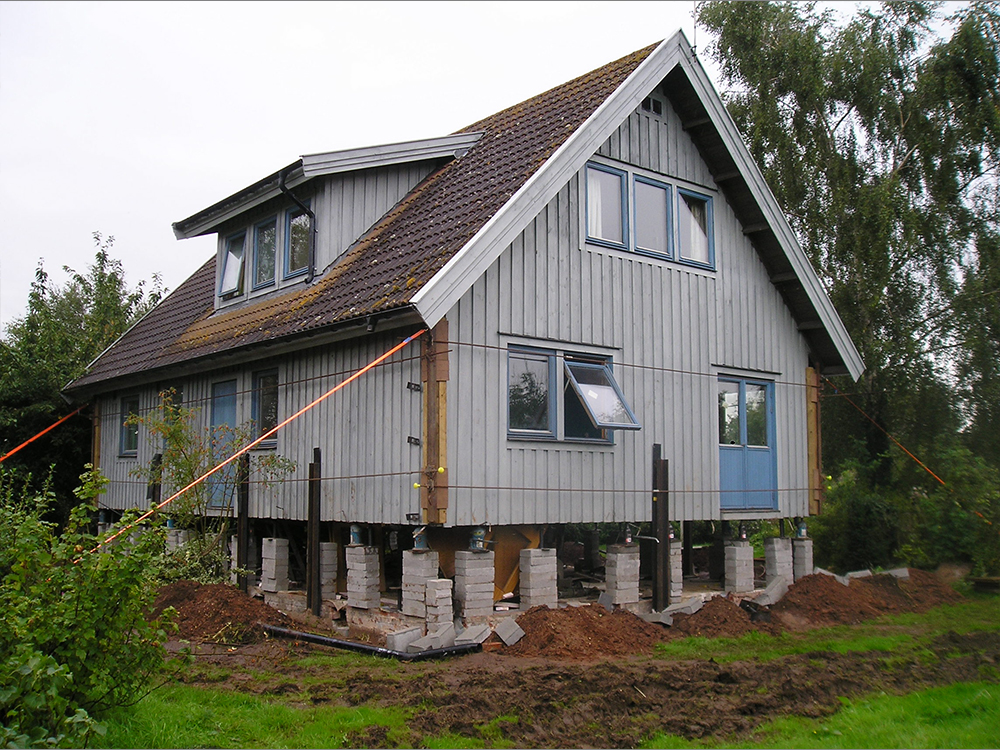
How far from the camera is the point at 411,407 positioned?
37.9 feet

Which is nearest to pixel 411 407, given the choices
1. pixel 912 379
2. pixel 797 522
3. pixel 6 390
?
pixel 797 522

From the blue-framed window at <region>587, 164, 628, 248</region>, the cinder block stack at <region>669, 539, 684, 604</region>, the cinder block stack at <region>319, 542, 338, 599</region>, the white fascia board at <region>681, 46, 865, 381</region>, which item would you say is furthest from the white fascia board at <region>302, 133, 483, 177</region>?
the cinder block stack at <region>669, 539, 684, 604</region>

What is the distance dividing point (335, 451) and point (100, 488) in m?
5.85

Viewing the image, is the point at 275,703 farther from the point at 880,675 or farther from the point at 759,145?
the point at 759,145

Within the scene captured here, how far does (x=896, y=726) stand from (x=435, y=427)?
581 centimetres

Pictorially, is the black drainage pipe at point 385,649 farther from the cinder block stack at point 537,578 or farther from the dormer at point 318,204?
the dormer at point 318,204

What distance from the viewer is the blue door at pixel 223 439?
15.1 metres

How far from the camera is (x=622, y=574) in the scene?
1277cm

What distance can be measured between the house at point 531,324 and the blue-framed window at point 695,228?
0.04 metres

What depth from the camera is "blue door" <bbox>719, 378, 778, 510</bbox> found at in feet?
49.7

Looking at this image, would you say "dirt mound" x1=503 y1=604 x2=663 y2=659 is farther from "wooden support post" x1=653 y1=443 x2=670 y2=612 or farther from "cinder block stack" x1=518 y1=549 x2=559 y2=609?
"wooden support post" x1=653 y1=443 x2=670 y2=612

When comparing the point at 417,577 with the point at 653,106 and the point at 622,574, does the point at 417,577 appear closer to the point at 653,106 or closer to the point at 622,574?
the point at 622,574

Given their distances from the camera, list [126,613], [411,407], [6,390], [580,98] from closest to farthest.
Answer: [126,613] → [411,407] → [580,98] → [6,390]

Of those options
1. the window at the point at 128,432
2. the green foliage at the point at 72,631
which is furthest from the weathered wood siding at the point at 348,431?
the window at the point at 128,432
